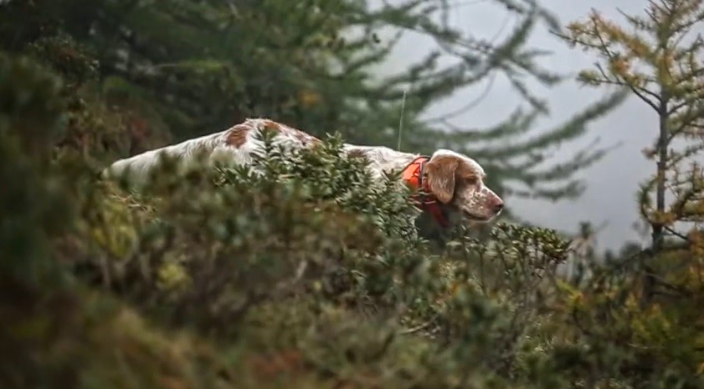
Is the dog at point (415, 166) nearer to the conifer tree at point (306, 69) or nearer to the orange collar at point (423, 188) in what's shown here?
the orange collar at point (423, 188)

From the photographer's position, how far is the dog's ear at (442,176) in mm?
4785

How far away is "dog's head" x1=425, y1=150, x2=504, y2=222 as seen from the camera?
4.81 m

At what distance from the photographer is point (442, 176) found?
483 cm

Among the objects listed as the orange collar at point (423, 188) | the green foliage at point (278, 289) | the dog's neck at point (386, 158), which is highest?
the dog's neck at point (386, 158)

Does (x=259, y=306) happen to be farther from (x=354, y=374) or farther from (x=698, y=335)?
(x=698, y=335)

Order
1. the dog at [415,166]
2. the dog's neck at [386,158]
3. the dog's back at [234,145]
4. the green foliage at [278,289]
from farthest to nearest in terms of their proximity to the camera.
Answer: the dog's neck at [386,158], the dog at [415,166], the dog's back at [234,145], the green foliage at [278,289]

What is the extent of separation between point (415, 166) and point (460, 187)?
25cm

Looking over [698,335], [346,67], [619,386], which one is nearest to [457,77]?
[346,67]

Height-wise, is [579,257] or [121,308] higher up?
[579,257]

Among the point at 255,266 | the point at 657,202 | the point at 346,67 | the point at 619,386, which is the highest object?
the point at 346,67

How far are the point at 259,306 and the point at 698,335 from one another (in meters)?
2.55

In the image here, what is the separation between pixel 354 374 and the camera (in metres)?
2.23

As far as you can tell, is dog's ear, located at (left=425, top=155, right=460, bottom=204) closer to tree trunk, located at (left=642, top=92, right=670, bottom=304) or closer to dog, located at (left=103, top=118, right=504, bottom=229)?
dog, located at (left=103, top=118, right=504, bottom=229)

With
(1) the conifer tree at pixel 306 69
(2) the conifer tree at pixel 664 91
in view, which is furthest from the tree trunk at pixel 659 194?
(1) the conifer tree at pixel 306 69
